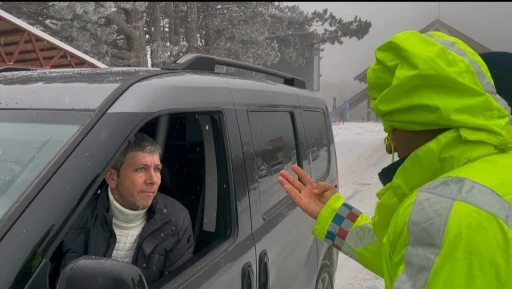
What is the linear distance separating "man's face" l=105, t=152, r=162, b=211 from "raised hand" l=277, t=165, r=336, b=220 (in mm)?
573

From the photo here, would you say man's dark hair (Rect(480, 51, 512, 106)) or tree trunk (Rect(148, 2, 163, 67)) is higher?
tree trunk (Rect(148, 2, 163, 67))

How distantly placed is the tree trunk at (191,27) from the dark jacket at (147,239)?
15.7 m

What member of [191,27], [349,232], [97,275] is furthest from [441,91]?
[191,27]

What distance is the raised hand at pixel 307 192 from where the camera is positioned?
1724 mm

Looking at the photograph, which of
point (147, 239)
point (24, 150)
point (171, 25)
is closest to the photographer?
point (24, 150)

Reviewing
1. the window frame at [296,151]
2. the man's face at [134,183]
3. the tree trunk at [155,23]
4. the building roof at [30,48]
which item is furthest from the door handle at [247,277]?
the tree trunk at [155,23]

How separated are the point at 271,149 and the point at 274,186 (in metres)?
0.20

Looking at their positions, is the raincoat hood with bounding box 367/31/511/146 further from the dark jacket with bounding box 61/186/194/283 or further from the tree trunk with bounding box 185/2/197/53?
the tree trunk with bounding box 185/2/197/53

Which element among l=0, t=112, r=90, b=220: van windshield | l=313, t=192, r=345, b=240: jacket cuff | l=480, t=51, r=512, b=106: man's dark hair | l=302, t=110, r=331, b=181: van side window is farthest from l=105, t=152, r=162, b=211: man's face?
l=302, t=110, r=331, b=181: van side window

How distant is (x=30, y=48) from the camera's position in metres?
9.42

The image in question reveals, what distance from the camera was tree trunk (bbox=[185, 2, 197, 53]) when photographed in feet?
56.5

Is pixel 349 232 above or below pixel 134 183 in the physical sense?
below

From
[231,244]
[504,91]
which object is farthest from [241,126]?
[504,91]

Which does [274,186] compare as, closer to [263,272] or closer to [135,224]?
[263,272]
